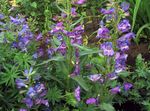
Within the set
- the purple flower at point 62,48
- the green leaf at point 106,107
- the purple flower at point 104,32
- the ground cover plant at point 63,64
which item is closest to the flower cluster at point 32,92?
the ground cover plant at point 63,64

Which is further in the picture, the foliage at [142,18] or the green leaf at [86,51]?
the foliage at [142,18]

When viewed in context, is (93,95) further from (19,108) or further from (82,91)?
(19,108)

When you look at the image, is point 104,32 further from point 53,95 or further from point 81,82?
point 53,95

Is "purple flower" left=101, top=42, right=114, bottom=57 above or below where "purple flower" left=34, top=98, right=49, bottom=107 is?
above

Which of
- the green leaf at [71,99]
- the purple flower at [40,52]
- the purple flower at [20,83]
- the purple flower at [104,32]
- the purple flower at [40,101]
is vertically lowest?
the green leaf at [71,99]

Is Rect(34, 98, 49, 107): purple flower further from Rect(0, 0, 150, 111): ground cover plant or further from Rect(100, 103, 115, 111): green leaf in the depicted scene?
Rect(100, 103, 115, 111): green leaf

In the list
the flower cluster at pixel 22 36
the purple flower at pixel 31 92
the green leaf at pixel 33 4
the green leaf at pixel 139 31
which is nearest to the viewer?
the purple flower at pixel 31 92

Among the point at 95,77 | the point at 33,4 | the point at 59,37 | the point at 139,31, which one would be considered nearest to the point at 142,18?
the point at 139,31

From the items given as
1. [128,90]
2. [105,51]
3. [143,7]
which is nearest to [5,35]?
[105,51]

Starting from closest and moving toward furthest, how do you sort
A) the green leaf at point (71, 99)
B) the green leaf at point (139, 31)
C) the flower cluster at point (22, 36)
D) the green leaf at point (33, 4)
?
1. the green leaf at point (71, 99)
2. the flower cluster at point (22, 36)
3. the green leaf at point (139, 31)
4. the green leaf at point (33, 4)

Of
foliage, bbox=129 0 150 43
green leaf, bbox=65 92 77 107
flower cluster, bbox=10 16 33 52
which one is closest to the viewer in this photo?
green leaf, bbox=65 92 77 107

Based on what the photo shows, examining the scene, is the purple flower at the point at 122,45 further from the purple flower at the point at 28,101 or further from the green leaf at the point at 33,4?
the green leaf at the point at 33,4

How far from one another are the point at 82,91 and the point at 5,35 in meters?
0.60

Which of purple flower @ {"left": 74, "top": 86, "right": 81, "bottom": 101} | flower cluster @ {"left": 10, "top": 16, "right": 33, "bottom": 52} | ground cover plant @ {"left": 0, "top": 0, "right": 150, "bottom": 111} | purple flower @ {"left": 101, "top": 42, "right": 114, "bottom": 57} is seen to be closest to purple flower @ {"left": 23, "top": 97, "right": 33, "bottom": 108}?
ground cover plant @ {"left": 0, "top": 0, "right": 150, "bottom": 111}
